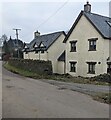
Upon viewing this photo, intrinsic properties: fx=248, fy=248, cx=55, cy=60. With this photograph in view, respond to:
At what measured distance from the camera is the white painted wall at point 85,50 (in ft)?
98.2

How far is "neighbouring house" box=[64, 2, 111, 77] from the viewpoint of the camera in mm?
30027

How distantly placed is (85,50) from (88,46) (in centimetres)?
76

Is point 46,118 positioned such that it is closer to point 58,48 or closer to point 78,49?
point 78,49

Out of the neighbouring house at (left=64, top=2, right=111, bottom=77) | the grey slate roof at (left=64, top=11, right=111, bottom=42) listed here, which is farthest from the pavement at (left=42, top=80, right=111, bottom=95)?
the grey slate roof at (left=64, top=11, right=111, bottom=42)

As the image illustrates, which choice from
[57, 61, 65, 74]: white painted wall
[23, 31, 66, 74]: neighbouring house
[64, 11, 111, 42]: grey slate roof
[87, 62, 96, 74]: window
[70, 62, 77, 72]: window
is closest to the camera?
[64, 11, 111, 42]: grey slate roof

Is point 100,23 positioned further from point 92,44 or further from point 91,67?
point 91,67

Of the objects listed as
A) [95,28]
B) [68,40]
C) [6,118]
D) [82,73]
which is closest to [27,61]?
[68,40]

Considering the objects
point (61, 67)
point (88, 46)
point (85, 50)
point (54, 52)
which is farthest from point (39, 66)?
point (54, 52)

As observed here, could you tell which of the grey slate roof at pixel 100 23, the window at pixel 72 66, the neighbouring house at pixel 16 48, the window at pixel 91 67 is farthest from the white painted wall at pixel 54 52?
the neighbouring house at pixel 16 48

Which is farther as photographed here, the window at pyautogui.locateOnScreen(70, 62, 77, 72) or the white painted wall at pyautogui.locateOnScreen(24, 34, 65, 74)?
the white painted wall at pyautogui.locateOnScreen(24, 34, 65, 74)

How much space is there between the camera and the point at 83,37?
33.0 meters

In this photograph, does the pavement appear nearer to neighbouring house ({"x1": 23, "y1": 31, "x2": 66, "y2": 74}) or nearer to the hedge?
the hedge

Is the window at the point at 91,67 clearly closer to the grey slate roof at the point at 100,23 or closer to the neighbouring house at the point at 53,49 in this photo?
the grey slate roof at the point at 100,23

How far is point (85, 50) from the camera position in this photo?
107 ft
